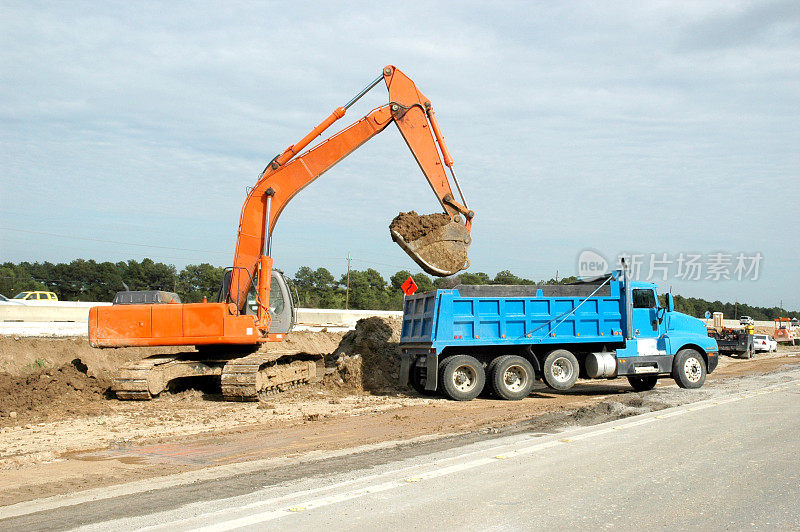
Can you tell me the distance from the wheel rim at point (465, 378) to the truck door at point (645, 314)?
4244 mm

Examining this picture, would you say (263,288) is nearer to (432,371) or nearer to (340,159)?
(340,159)

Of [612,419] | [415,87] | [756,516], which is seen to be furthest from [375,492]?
[415,87]

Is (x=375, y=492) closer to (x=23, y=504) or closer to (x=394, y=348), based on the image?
(x=23, y=504)

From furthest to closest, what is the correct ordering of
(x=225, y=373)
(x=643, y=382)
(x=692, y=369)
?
(x=643, y=382) → (x=692, y=369) → (x=225, y=373)

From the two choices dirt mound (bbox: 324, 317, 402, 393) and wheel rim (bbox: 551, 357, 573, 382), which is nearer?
wheel rim (bbox: 551, 357, 573, 382)

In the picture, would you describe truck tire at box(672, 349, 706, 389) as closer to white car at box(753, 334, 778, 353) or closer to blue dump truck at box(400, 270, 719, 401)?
blue dump truck at box(400, 270, 719, 401)

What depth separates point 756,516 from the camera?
5.90m

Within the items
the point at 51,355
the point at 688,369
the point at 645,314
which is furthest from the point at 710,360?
the point at 51,355

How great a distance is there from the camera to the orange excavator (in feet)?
47.8

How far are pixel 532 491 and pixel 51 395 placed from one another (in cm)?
1123

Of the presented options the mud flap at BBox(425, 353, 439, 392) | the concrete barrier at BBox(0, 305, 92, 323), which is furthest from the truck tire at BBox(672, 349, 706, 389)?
the concrete barrier at BBox(0, 305, 92, 323)

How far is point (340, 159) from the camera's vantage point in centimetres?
1571

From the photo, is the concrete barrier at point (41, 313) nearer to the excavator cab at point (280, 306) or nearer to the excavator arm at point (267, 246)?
the excavator arm at point (267, 246)

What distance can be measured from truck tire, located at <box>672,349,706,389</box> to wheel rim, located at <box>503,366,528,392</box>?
3.99 meters
